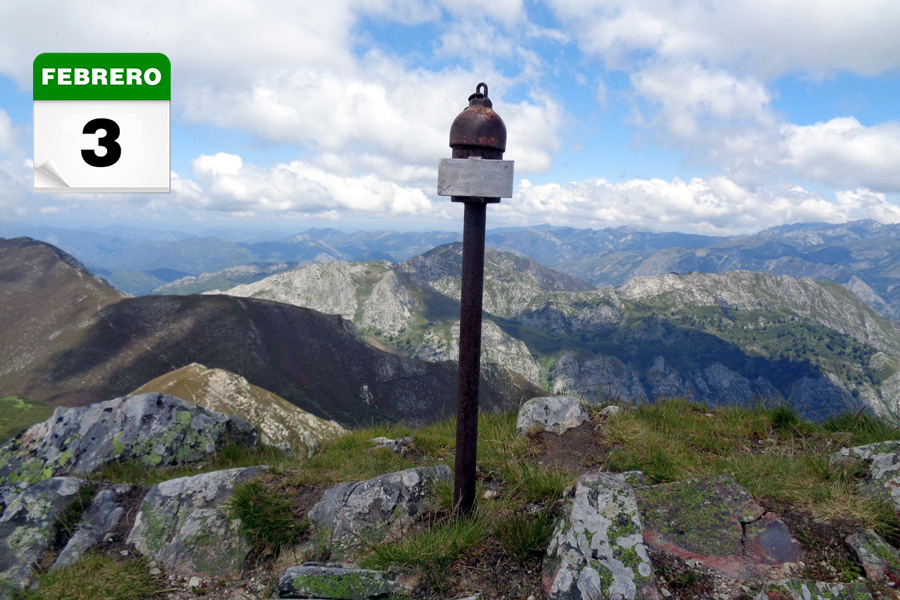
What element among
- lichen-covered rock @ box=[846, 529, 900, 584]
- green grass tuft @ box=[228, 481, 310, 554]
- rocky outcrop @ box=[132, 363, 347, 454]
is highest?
lichen-covered rock @ box=[846, 529, 900, 584]

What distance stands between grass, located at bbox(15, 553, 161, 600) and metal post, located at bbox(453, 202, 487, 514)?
4.03m

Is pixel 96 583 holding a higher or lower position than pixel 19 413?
higher

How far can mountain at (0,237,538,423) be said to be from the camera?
135m

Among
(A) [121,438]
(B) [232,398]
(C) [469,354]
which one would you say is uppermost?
(C) [469,354]

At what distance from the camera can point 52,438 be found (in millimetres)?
10773

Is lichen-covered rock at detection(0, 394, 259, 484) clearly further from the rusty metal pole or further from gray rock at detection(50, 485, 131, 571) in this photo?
the rusty metal pole

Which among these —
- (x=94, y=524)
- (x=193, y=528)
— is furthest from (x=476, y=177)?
(x=94, y=524)

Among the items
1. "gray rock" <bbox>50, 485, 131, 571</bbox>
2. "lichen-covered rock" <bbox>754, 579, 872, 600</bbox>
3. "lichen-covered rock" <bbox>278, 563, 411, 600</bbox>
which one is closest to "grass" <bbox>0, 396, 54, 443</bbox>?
"gray rock" <bbox>50, 485, 131, 571</bbox>

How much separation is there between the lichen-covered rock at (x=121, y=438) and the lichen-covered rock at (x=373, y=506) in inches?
202

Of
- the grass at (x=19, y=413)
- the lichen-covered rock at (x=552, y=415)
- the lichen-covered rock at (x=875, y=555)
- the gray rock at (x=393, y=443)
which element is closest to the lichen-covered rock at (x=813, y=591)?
the lichen-covered rock at (x=875, y=555)

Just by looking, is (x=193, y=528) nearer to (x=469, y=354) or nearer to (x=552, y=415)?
(x=469, y=354)

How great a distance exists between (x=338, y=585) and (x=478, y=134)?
5.37 m

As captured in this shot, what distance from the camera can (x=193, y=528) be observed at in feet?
21.0

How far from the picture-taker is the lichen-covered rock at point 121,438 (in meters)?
9.80
